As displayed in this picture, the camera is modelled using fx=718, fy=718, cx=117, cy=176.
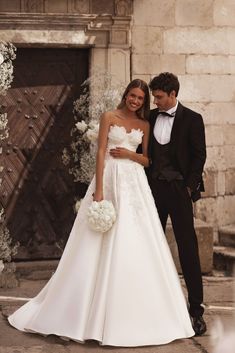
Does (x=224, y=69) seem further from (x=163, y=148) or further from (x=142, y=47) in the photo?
(x=163, y=148)

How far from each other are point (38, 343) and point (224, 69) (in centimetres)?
449

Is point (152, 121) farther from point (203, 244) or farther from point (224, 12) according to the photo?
point (224, 12)

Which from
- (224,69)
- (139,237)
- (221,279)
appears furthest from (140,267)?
(224,69)

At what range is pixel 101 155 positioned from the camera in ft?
17.2

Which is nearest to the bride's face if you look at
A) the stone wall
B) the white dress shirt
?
the white dress shirt

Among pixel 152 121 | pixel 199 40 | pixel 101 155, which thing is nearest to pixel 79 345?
pixel 101 155

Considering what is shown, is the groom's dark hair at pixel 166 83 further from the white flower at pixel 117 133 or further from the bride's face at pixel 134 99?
the white flower at pixel 117 133

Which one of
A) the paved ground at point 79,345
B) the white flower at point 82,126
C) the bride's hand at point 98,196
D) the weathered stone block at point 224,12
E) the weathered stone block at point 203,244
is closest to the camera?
the paved ground at point 79,345

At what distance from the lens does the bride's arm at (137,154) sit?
5309 mm

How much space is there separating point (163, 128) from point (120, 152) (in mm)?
393

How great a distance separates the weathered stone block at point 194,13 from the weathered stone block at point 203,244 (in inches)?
92.6

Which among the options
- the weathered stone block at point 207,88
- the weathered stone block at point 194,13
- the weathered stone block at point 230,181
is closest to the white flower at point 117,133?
the weathered stone block at point 207,88

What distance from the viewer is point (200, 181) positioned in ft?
17.6

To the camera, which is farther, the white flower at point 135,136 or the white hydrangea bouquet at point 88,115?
the white hydrangea bouquet at point 88,115
